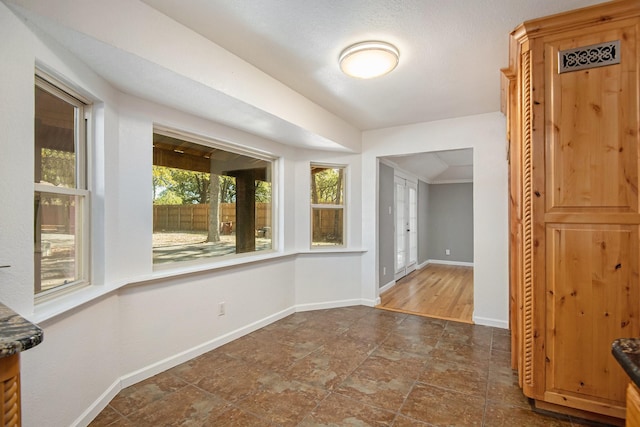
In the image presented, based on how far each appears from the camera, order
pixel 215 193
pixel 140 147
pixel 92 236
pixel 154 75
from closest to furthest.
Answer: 1. pixel 154 75
2. pixel 92 236
3. pixel 140 147
4. pixel 215 193

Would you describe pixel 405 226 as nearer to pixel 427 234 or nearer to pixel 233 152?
pixel 427 234

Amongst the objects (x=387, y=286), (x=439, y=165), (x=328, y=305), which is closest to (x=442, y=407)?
(x=328, y=305)

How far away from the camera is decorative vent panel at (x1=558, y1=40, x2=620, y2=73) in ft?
5.43

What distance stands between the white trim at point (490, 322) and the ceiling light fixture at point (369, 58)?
289cm

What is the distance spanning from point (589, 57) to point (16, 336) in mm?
2746

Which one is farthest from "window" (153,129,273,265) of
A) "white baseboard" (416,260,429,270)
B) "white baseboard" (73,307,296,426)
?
"white baseboard" (416,260,429,270)

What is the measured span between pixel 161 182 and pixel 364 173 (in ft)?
8.32

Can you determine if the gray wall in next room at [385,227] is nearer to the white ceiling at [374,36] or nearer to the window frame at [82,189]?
the white ceiling at [374,36]

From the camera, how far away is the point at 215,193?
308cm

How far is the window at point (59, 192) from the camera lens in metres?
1.65

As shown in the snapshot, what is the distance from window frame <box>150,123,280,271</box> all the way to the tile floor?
0.82 metres

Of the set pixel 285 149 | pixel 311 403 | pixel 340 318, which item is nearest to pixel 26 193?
pixel 311 403

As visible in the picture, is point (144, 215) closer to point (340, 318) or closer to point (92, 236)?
point (92, 236)

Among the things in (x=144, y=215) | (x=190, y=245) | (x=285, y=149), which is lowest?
(x=190, y=245)
